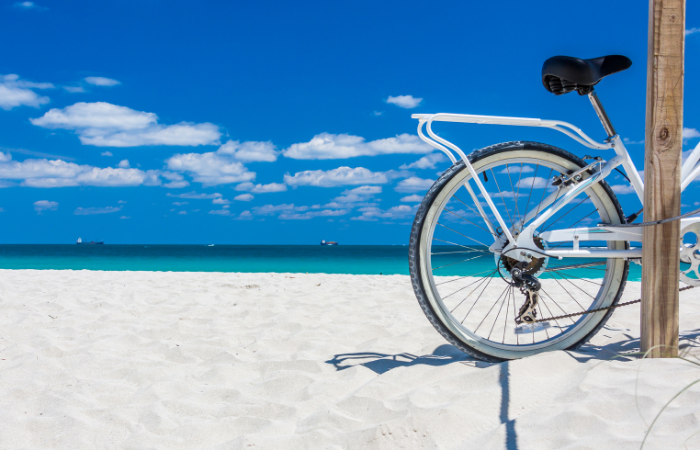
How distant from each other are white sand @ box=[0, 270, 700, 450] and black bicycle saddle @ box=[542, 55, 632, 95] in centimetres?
130

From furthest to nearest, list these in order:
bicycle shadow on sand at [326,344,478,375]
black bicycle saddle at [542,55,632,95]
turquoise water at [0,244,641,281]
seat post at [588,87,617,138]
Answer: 1. turquoise water at [0,244,641,281]
2. bicycle shadow on sand at [326,344,478,375]
3. seat post at [588,87,617,138]
4. black bicycle saddle at [542,55,632,95]

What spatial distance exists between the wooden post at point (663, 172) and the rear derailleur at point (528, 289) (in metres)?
0.45

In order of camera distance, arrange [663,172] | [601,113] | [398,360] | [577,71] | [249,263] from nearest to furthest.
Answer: [663,172] → [577,71] → [601,113] → [398,360] → [249,263]

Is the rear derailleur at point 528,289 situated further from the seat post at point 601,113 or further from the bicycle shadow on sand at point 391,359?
the seat post at point 601,113

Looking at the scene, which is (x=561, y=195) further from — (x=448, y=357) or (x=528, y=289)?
(x=448, y=357)

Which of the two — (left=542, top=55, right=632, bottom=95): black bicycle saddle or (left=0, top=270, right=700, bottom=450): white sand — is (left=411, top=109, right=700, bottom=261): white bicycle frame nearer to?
(left=542, top=55, right=632, bottom=95): black bicycle saddle

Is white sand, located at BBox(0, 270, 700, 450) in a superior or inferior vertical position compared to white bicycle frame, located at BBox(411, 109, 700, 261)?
inferior

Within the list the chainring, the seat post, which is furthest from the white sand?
the seat post

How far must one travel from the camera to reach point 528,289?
212 cm

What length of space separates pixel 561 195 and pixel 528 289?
55 centimetres

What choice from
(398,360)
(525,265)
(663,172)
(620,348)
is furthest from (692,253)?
(398,360)

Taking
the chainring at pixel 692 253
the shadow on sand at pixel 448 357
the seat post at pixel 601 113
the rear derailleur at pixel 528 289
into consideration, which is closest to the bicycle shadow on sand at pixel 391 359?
the shadow on sand at pixel 448 357

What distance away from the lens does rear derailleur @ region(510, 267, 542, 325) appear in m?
2.12

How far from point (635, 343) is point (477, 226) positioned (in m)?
1.14
